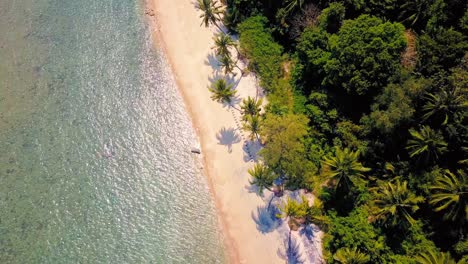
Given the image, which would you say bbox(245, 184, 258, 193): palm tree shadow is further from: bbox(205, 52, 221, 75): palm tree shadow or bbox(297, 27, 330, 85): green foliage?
bbox(205, 52, 221, 75): palm tree shadow

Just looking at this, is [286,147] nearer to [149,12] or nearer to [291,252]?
[291,252]

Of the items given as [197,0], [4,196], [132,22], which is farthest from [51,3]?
[4,196]

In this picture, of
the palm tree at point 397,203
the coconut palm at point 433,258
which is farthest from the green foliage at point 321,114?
the coconut palm at point 433,258

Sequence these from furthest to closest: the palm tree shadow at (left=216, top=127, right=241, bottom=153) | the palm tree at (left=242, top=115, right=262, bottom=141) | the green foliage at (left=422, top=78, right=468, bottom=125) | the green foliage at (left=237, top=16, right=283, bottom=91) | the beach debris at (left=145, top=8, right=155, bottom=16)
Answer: the beach debris at (left=145, top=8, right=155, bottom=16) < the green foliage at (left=237, top=16, right=283, bottom=91) < the palm tree shadow at (left=216, top=127, right=241, bottom=153) < the palm tree at (left=242, top=115, right=262, bottom=141) < the green foliage at (left=422, top=78, right=468, bottom=125)

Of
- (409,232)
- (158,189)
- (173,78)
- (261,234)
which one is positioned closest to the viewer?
(409,232)

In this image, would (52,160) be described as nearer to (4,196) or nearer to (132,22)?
(4,196)

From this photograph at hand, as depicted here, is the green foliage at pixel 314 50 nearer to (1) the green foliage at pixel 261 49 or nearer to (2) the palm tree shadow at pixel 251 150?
(1) the green foliage at pixel 261 49

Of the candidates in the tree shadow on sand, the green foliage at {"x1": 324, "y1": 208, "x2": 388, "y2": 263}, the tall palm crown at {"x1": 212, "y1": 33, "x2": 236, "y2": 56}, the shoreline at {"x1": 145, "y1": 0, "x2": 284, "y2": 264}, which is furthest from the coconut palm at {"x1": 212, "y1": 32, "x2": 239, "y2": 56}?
the green foliage at {"x1": 324, "y1": 208, "x2": 388, "y2": 263}
